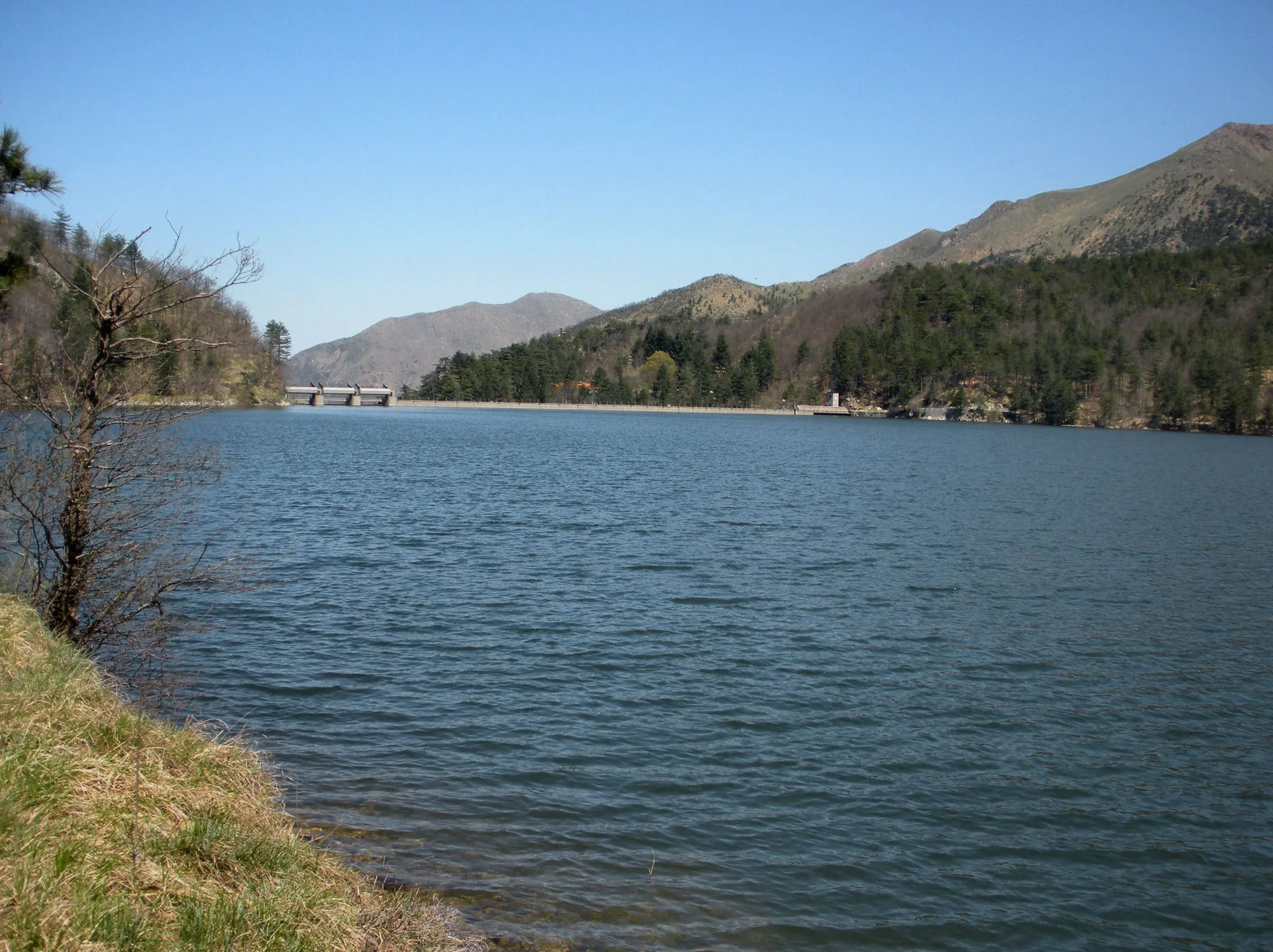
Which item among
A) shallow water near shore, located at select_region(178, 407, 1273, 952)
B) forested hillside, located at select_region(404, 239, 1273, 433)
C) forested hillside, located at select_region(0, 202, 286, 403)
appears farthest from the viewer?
forested hillside, located at select_region(404, 239, 1273, 433)

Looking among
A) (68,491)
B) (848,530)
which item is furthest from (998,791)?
(848,530)

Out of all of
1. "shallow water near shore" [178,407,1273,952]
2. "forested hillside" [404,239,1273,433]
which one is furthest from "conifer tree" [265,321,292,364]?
"shallow water near shore" [178,407,1273,952]

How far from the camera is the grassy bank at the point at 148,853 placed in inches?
193

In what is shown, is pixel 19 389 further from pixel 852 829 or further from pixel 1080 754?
pixel 1080 754

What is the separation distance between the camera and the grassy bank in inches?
193

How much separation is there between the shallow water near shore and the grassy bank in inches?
54.4

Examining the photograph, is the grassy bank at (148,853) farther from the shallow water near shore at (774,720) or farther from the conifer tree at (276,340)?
the conifer tree at (276,340)

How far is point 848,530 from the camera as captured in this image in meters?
31.2

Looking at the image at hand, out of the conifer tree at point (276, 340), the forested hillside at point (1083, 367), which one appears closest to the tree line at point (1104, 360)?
the forested hillside at point (1083, 367)

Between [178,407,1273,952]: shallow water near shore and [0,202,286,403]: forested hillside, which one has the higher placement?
[0,202,286,403]: forested hillside

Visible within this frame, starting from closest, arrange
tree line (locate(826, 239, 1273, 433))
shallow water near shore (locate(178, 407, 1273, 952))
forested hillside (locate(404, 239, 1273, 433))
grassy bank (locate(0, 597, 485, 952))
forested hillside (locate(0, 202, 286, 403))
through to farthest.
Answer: grassy bank (locate(0, 597, 485, 952)), shallow water near shore (locate(178, 407, 1273, 952)), forested hillside (locate(0, 202, 286, 403)), tree line (locate(826, 239, 1273, 433)), forested hillside (locate(404, 239, 1273, 433))

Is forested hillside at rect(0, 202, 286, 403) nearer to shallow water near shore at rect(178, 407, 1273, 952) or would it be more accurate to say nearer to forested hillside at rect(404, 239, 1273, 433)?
shallow water near shore at rect(178, 407, 1273, 952)

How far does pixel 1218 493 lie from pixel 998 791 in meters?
45.0

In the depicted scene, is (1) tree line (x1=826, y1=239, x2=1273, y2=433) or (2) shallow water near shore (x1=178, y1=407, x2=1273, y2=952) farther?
(1) tree line (x1=826, y1=239, x2=1273, y2=433)
